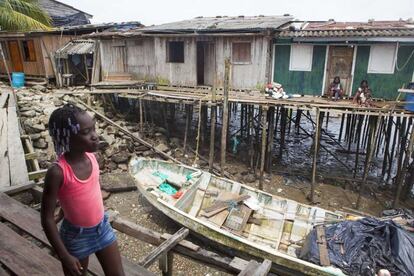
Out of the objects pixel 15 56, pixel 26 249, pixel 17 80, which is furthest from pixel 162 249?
pixel 15 56

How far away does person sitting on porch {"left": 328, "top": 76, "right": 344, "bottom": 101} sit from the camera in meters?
12.3

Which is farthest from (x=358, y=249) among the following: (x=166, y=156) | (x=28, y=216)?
(x=166, y=156)

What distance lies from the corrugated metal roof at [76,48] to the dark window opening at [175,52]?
19.5ft

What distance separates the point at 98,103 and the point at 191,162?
20.5 ft

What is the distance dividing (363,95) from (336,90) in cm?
112

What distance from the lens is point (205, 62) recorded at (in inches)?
601

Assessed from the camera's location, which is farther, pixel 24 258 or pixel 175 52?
pixel 175 52

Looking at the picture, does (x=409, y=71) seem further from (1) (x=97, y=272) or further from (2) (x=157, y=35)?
(1) (x=97, y=272)

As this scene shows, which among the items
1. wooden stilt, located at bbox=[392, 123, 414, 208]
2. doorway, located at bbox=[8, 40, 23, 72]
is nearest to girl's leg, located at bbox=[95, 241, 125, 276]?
wooden stilt, located at bbox=[392, 123, 414, 208]

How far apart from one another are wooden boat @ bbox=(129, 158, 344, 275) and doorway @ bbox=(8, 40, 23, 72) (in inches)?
569

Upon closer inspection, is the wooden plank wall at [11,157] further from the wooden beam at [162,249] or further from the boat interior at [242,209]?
the boat interior at [242,209]

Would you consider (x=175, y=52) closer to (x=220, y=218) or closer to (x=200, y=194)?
(x=200, y=194)

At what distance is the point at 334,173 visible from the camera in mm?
14453

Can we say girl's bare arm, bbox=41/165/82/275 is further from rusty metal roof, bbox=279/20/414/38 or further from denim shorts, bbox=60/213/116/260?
rusty metal roof, bbox=279/20/414/38
